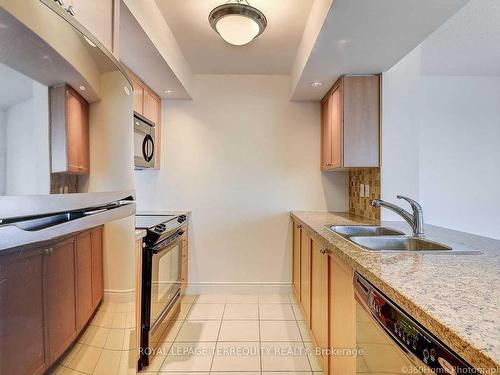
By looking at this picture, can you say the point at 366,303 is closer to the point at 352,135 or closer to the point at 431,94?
the point at 352,135

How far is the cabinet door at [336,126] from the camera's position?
2.47 metres

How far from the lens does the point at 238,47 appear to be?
261 cm

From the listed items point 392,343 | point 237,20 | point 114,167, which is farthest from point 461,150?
point 114,167

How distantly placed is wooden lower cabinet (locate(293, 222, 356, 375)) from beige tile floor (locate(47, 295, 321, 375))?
246 millimetres

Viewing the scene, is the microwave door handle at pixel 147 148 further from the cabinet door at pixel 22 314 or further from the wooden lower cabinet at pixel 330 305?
the cabinet door at pixel 22 314

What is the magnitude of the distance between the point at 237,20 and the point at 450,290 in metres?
1.87

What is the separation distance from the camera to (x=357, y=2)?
4.73ft

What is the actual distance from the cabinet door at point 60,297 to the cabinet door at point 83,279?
2 centimetres

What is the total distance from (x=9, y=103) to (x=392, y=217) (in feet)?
8.31

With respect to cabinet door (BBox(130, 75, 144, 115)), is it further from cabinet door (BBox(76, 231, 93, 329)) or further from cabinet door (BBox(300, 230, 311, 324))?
cabinet door (BBox(76, 231, 93, 329))

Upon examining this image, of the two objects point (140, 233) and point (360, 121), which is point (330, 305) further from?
point (360, 121)

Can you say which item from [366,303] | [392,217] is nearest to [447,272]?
[366,303]

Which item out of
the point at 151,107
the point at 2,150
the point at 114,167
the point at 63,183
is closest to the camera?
the point at 2,150

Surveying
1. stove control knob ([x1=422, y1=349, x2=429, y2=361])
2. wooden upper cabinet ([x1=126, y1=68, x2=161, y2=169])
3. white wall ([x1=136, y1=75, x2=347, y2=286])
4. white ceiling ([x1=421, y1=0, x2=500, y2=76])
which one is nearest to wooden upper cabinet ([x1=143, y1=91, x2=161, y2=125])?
wooden upper cabinet ([x1=126, y1=68, x2=161, y2=169])
